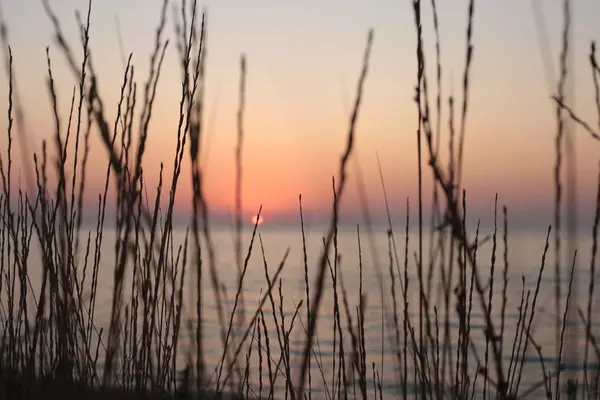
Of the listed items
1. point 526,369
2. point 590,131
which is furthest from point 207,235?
point 526,369

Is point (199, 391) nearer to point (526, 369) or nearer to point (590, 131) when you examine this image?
point (590, 131)

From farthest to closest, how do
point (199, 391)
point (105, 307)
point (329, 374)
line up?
point (105, 307), point (329, 374), point (199, 391)

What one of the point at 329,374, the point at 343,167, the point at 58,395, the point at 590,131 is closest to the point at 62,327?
the point at 58,395

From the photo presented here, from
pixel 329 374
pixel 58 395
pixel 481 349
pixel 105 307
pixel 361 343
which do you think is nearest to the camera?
pixel 58 395

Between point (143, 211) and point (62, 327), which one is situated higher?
point (143, 211)

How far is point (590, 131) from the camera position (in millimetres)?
928

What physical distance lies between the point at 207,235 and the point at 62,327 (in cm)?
26

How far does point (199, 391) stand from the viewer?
48.2 inches

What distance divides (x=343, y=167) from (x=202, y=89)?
1.31ft

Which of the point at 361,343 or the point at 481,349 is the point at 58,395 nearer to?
the point at 361,343

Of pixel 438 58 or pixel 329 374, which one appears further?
pixel 329 374

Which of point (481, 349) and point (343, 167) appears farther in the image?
point (481, 349)

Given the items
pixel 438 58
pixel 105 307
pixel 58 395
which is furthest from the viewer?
pixel 105 307

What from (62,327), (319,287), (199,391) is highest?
(319,287)
